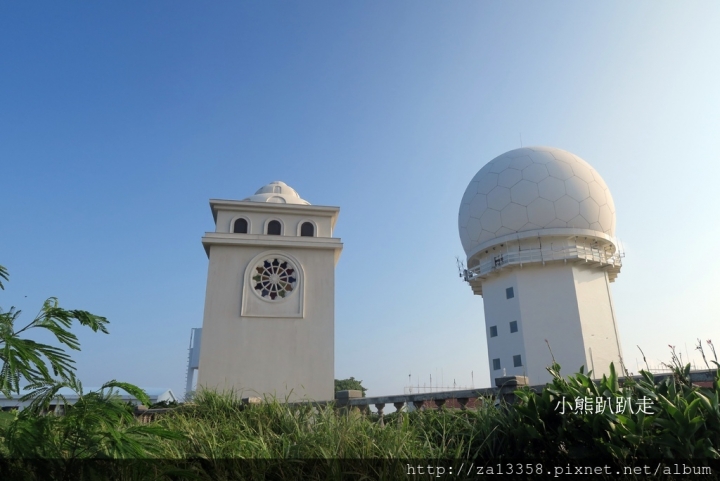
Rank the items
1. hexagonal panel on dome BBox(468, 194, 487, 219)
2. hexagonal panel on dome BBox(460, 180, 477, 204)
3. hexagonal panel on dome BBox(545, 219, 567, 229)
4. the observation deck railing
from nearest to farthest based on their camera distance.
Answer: the observation deck railing → hexagonal panel on dome BBox(545, 219, 567, 229) → hexagonal panel on dome BBox(468, 194, 487, 219) → hexagonal panel on dome BBox(460, 180, 477, 204)

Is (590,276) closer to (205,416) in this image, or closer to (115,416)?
(205,416)

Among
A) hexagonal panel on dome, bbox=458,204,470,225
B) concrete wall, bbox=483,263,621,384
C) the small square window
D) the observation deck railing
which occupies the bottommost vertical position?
the small square window

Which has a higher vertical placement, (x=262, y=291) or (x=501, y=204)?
(x=501, y=204)

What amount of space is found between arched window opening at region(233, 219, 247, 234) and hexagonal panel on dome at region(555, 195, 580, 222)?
1571cm

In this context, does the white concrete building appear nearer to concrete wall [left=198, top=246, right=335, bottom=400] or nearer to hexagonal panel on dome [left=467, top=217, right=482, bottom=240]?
concrete wall [left=198, top=246, right=335, bottom=400]

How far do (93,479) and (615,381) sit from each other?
178 inches

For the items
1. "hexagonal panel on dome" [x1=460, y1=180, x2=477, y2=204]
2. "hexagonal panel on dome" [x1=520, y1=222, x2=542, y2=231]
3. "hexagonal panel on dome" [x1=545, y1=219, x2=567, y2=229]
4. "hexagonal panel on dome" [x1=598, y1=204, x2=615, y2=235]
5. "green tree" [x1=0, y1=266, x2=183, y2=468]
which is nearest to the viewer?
"green tree" [x1=0, y1=266, x2=183, y2=468]

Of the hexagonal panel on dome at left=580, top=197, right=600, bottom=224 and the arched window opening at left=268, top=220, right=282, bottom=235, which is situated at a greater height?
the hexagonal panel on dome at left=580, top=197, right=600, bottom=224

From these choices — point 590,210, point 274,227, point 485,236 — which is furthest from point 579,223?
point 274,227

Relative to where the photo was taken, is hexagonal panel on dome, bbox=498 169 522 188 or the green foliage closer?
the green foliage

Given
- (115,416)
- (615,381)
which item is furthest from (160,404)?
(615,381)

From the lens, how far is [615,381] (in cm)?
426

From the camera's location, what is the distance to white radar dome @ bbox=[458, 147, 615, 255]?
23094mm

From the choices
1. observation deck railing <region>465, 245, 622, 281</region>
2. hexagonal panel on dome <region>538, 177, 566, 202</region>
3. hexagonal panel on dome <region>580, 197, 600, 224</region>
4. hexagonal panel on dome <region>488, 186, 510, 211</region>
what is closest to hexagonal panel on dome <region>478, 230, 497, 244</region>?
observation deck railing <region>465, 245, 622, 281</region>
